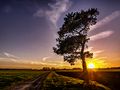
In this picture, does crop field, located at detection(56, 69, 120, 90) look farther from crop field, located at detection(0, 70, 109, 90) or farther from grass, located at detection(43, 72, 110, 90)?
crop field, located at detection(0, 70, 109, 90)

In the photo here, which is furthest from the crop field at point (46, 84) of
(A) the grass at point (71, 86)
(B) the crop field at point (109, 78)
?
(B) the crop field at point (109, 78)

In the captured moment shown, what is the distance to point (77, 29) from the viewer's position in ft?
136

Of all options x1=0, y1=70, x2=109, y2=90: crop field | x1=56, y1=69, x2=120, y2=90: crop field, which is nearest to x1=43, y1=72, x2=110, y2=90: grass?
x1=0, y1=70, x2=109, y2=90: crop field

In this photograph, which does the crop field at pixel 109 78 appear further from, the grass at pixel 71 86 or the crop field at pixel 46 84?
the crop field at pixel 46 84

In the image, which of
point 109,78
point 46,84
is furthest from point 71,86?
point 109,78

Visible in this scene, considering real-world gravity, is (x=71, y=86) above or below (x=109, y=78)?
below

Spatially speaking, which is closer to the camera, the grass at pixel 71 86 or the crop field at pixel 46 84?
the grass at pixel 71 86

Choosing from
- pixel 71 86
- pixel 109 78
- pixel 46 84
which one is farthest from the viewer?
pixel 109 78

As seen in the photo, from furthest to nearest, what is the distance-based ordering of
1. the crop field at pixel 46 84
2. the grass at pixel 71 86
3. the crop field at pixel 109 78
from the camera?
1. the crop field at pixel 109 78
2. the crop field at pixel 46 84
3. the grass at pixel 71 86

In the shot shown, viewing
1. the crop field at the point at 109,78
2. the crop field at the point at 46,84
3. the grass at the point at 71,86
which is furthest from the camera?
the crop field at the point at 109,78

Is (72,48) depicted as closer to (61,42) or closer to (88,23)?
(61,42)

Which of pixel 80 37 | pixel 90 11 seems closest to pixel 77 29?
pixel 80 37

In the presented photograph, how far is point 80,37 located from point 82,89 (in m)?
13.3

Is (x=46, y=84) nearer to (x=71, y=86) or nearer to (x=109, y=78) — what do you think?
(x=71, y=86)
